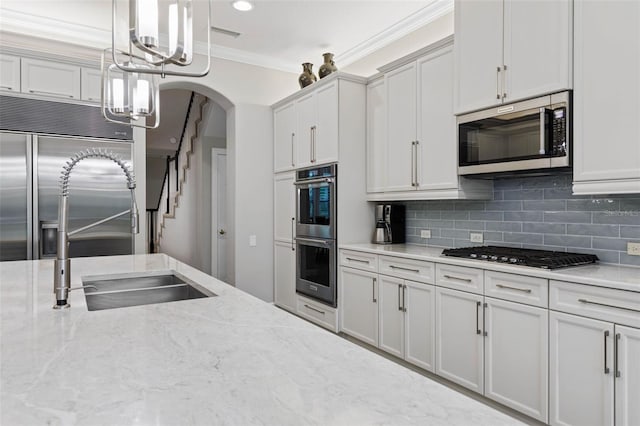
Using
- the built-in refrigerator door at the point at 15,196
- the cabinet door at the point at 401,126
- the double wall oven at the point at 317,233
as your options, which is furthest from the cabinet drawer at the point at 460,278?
the built-in refrigerator door at the point at 15,196

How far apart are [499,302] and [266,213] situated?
3076 millimetres

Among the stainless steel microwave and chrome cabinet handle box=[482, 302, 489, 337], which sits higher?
the stainless steel microwave

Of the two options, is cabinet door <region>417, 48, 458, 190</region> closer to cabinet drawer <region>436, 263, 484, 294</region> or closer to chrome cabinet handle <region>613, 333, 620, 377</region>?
cabinet drawer <region>436, 263, 484, 294</region>

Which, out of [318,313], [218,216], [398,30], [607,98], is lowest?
[318,313]

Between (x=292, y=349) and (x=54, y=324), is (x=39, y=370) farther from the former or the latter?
(x=292, y=349)

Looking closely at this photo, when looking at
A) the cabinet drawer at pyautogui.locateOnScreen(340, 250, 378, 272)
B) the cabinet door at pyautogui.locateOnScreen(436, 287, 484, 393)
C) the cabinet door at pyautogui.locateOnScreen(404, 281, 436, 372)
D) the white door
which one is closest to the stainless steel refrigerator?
the cabinet drawer at pyautogui.locateOnScreen(340, 250, 378, 272)

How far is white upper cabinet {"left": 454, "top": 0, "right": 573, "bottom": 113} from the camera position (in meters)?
2.22

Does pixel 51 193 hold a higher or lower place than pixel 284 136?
lower

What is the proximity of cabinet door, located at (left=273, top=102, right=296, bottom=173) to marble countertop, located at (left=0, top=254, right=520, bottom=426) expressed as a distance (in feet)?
10.7

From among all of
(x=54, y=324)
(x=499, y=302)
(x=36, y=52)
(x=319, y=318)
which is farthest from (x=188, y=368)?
(x=36, y=52)

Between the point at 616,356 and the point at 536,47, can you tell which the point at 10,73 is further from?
the point at 616,356

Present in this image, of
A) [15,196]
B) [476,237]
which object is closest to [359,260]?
[476,237]

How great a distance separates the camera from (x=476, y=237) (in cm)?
313

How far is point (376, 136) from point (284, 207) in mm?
1442
